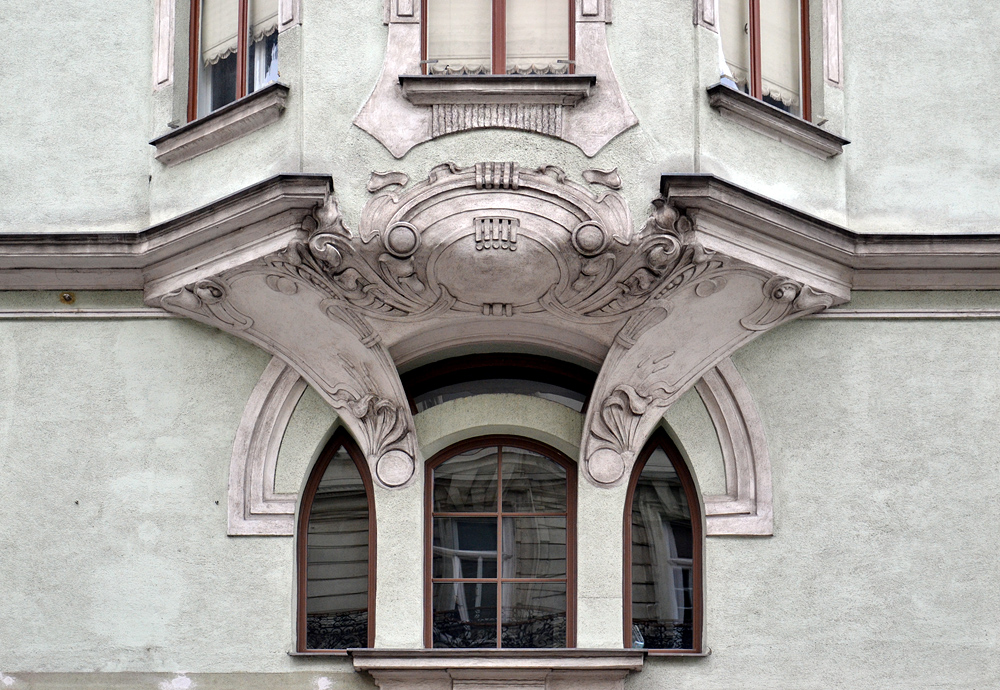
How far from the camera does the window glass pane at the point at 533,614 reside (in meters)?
13.0

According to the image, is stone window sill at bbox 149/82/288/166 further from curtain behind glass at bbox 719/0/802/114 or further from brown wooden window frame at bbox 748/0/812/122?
brown wooden window frame at bbox 748/0/812/122

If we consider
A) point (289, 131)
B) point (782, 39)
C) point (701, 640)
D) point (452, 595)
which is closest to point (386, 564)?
point (452, 595)

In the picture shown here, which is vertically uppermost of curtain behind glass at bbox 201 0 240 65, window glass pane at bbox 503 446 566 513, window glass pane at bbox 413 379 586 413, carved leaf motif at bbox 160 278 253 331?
curtain behind glass at bbox 201 0 240 65

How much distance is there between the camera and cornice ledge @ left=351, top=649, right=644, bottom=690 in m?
12.3

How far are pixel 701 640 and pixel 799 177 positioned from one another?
3.30 metres

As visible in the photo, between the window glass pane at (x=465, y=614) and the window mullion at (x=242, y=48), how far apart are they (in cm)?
388

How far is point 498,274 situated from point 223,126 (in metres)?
2.28

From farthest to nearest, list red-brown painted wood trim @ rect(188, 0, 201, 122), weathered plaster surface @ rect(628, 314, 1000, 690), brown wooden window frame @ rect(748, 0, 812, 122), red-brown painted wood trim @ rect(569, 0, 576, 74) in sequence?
red-brown painted wood trim @ rect(188, 0, 201, 122) < brown wooden window frame @ rect(748, 0, 812, 122) < red-brown painted wood trim @ rect(569, 0, 576, 74) < weathered plaster surface @ rect(628, 314, 1000, 690)

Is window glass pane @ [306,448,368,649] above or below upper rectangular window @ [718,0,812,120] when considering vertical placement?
below

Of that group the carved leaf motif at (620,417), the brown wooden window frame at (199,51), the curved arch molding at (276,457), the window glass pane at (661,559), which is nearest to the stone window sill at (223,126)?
the brown wooden window frame at (199,51)

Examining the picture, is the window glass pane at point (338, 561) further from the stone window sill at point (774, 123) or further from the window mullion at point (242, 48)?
the stone window sill at point (774, 123)

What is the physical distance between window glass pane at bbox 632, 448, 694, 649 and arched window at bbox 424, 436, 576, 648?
475 mm

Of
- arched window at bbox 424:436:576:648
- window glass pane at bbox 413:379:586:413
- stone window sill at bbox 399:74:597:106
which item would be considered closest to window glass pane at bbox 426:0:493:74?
stone window sill at bbox 399:74:597:106

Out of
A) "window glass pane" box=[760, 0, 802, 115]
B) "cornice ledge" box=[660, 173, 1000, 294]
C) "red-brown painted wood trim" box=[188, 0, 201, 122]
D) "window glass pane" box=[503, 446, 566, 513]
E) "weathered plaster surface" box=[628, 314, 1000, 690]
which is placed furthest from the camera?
"red-brown painted wood trim" box=[188, 0, 201, 122]
